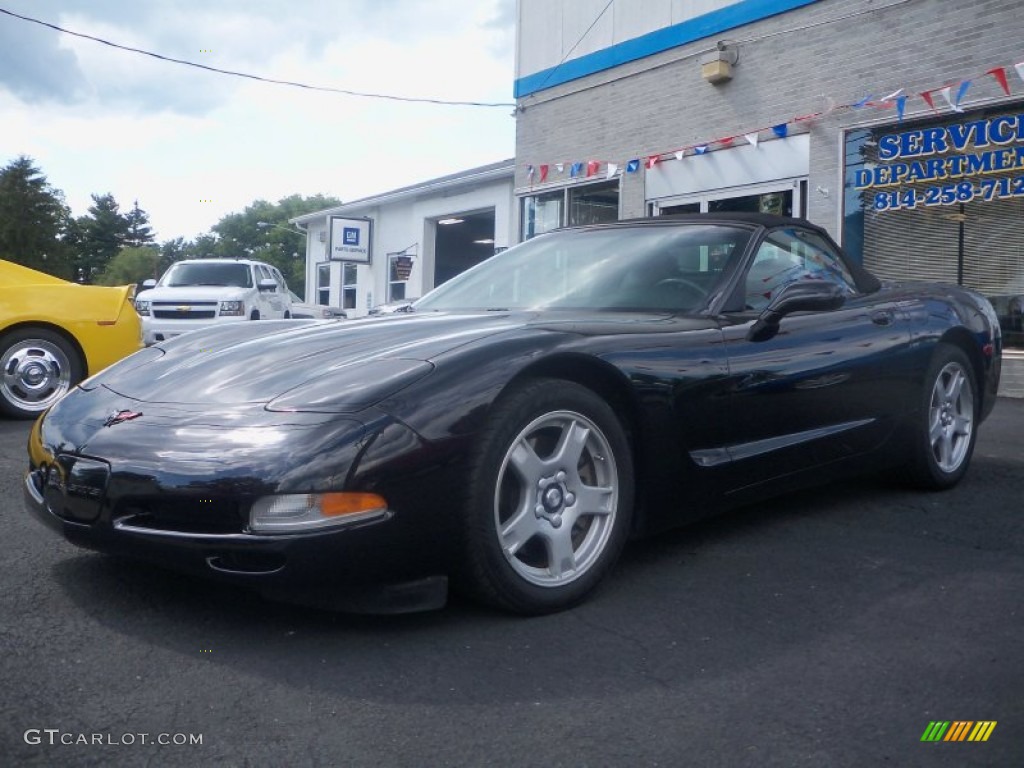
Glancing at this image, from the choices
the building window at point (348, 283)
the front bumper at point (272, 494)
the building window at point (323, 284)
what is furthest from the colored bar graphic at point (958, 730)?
the building window at point (323, 284)

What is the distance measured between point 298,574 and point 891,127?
923cm

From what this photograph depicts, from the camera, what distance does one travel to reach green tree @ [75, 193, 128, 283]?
8906cm

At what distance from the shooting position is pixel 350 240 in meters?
25.1

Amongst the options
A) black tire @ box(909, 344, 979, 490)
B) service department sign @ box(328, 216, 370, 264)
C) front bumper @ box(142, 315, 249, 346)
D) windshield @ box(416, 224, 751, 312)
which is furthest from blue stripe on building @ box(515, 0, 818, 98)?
service department sign @ box(328, 216, 370, 264)

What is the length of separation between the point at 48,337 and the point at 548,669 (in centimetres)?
601

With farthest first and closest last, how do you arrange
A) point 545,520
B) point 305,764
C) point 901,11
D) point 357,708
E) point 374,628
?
point 901,11 < point 545,520 < point 374,628 < point 357,708 < point 305,764

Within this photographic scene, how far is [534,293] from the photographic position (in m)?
3.98

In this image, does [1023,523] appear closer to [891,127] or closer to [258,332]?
[258,332]

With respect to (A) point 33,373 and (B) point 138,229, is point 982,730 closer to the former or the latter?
(A) point 33,373

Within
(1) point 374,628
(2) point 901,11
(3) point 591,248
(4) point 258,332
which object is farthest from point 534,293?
(2) point 901,11

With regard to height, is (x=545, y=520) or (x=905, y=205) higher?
(x=905, y=205)

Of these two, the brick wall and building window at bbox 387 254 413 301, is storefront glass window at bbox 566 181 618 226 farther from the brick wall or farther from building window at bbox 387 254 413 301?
building window at bbox 387 254 413 301

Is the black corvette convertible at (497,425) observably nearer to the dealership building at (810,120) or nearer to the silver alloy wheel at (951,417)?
the silver alloy wheel at (951,417)

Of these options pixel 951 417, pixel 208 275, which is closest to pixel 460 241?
pixel 208 275
